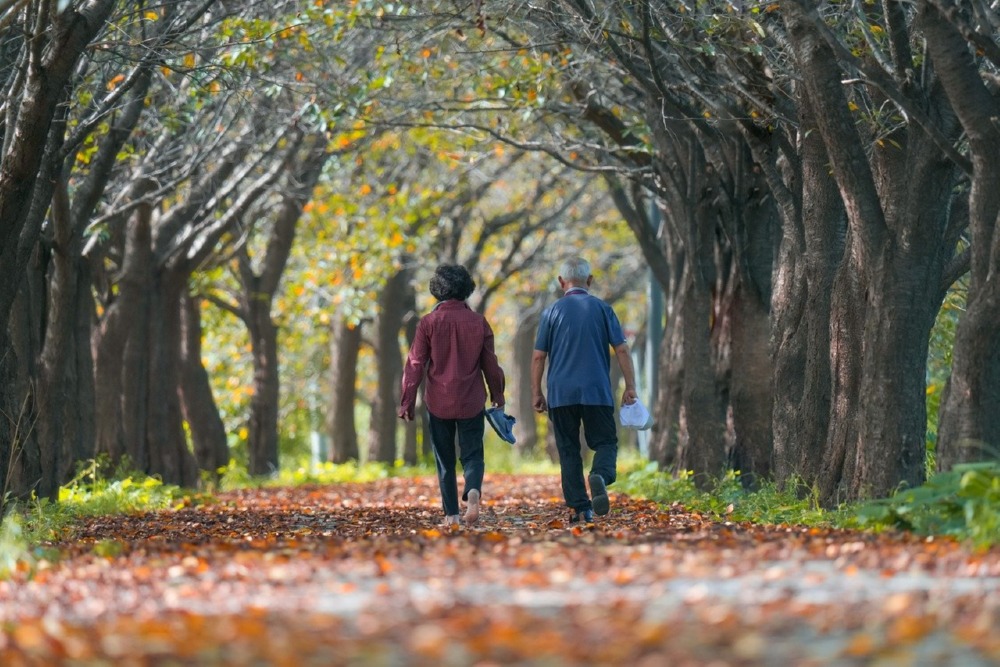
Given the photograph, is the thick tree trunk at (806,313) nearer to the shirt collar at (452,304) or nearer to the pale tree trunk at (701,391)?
the pale tree trunk at (701,391)

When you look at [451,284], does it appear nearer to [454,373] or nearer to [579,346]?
[454,373]

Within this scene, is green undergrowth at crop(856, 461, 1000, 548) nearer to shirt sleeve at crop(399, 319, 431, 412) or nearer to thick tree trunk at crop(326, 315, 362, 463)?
shirt sleeve at crop(399, 319, 431, 412)

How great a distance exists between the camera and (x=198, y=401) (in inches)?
924

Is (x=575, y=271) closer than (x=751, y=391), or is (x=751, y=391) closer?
(x=575, y=271)

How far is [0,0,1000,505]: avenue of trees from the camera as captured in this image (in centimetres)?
1040

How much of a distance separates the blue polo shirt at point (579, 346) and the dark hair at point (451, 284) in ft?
2.09

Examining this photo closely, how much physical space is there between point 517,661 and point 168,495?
40.0 feet

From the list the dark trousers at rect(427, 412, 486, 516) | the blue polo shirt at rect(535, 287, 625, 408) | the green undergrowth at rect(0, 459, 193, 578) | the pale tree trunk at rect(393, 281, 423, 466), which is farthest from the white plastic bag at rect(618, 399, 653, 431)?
the pale tree trunk at rect(393, 281, 423, 466)

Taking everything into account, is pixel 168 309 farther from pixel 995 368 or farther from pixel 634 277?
pixel 634 277

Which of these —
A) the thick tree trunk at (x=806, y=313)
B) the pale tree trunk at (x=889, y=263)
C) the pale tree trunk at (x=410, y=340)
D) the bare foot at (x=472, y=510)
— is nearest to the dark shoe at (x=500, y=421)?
the bare foot at (x=472, y=510)

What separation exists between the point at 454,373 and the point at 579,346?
0.94 meters

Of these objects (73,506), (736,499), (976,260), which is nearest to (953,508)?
(976,260)

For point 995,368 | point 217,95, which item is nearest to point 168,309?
point 217,95

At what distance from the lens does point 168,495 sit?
16.5 meters
